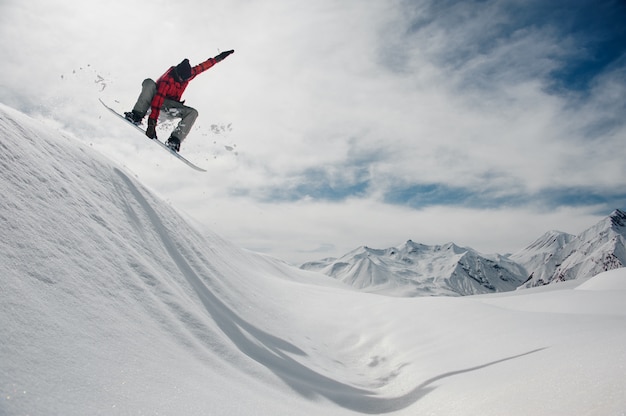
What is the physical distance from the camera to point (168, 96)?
12148 mm

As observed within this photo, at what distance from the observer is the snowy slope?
3500 mm

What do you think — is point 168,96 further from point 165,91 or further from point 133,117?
point 133,117

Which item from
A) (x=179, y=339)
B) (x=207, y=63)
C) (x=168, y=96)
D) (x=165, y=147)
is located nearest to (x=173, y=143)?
(x=165, y=147)

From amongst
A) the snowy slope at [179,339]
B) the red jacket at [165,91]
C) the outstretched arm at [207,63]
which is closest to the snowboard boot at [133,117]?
the red jacket at [165,91]

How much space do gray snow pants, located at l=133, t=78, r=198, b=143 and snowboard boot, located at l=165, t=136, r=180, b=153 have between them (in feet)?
0.43

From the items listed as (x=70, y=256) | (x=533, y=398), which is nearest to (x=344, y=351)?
(x=533, y=398)

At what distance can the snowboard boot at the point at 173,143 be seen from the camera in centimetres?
1250

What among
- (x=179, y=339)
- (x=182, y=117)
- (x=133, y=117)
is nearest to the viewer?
(x=179, y=339)

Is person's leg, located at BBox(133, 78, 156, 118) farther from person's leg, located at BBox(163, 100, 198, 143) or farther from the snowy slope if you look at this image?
the snowy slope

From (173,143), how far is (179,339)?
874 cm

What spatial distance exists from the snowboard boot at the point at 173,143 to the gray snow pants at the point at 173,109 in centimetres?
13

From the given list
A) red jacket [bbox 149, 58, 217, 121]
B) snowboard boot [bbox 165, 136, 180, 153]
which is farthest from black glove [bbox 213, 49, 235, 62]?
snowboard boot [bbox 165, 136, 180, 153]

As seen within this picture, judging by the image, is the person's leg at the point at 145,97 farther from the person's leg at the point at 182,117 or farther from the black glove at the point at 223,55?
the black glove at the point at 223,55

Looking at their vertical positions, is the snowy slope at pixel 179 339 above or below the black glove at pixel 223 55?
below
